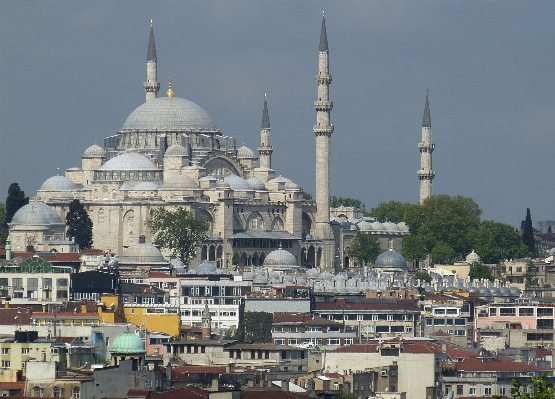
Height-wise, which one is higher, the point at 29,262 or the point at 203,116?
the point at 203,116

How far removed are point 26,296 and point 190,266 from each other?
32564 mm

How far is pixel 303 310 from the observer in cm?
8988

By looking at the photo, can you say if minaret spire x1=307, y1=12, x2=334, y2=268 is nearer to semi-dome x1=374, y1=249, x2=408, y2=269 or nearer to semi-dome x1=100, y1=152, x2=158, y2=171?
semi-dome x1=374, y1=249, x2=408, y2=269

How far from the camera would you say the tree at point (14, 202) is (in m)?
124

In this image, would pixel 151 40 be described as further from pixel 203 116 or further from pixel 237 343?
pixel 237 343

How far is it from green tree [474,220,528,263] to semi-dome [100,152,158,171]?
1799cm

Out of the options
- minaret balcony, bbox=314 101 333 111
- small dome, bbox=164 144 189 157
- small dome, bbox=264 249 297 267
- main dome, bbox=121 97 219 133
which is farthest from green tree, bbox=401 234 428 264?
small dome, bbox=264 249 297 267

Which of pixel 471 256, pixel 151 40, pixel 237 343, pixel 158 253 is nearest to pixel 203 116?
pixel 151 40

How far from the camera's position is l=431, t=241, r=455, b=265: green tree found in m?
132

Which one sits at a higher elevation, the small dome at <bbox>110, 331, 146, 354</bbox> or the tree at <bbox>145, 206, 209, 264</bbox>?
the tree at <bbox>145, 206, 209, 264</bbox>

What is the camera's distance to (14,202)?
408 ft

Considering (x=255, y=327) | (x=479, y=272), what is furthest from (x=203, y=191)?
(x=255, y=327)

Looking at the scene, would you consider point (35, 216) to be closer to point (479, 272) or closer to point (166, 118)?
point (166, 118)

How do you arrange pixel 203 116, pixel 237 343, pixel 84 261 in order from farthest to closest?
pixel 203 116
pixel 84 261
pixel 237 343
